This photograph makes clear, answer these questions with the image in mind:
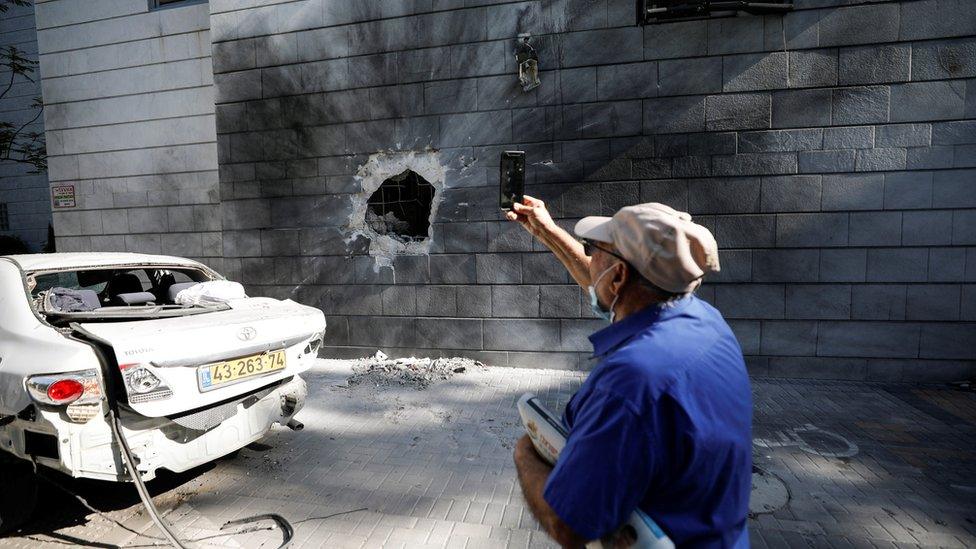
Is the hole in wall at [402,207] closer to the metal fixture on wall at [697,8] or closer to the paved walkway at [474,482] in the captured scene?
the paved walkway at [474,482]

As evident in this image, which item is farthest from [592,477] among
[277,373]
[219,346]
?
[277,373]

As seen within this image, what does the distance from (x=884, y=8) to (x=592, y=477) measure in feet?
20.6

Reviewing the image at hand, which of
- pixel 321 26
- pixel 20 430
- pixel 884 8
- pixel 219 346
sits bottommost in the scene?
pixel 20 430

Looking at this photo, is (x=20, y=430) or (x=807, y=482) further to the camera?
(x=807, y=482)

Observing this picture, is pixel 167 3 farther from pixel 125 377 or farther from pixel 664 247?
pixel 664 247

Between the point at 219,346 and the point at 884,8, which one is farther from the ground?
the point at 884,8

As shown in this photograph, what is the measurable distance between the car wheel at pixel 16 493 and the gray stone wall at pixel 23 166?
13385mm

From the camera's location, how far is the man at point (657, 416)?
41.3 inches

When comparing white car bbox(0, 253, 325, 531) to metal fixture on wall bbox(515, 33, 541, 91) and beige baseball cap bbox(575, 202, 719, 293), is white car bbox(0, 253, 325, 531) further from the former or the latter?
metal fixture on wall bbox(515, 33, 541, 91)

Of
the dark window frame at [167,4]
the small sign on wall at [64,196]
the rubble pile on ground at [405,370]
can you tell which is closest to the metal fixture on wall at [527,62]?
the rubble pile on ground at [405,370]

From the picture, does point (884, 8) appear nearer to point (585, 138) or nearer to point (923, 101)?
point (923, 101)

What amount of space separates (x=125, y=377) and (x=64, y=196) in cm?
758

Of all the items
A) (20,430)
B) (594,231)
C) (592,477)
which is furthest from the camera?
(20,430)

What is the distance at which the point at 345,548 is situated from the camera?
106 inches
